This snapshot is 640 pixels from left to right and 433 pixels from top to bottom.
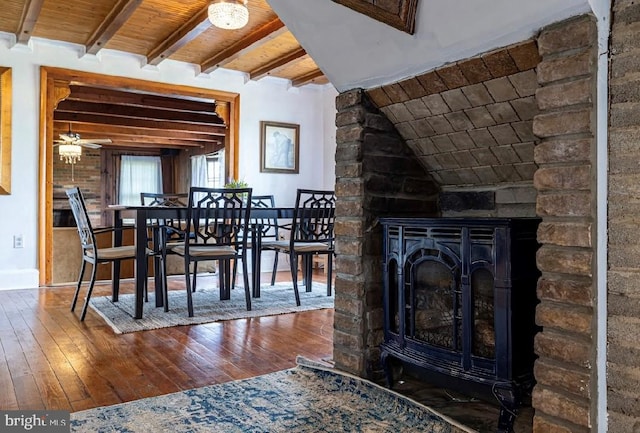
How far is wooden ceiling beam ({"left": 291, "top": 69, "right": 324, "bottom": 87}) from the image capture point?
5605mm

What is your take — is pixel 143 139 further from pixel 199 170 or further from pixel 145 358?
pixel 145 358

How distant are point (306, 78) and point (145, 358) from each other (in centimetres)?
421

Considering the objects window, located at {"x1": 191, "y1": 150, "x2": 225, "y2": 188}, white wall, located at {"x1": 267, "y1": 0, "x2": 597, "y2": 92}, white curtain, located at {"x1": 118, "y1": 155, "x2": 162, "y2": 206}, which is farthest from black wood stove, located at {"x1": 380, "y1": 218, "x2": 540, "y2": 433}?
white curtain, located at {"x1": 118, "y1": 155, "x2": 162, "y2": 206}

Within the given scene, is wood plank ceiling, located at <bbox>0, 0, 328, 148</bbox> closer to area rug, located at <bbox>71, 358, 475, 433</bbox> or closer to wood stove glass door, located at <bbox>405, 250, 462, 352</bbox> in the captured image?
wood stove glass door, located at <bbox>405, 250, 462, 352</bbox>

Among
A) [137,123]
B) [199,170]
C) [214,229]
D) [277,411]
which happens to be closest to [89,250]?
[214,229]

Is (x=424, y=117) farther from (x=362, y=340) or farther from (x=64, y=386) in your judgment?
(x=64, y=386)

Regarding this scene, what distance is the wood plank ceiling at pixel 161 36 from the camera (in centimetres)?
390

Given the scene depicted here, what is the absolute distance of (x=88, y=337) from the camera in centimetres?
273

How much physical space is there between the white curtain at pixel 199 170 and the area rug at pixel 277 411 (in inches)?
340

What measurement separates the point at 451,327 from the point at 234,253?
6.66ft

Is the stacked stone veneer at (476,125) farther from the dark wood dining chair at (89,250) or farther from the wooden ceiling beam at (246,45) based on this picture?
the wooden ceiling beam at (246,45)

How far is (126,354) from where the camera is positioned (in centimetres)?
243

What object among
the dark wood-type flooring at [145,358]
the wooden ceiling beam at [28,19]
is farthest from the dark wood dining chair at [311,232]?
the wooden ceiling beam at [28,19]

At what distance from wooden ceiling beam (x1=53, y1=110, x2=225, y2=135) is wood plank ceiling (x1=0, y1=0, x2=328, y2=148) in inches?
22.8
